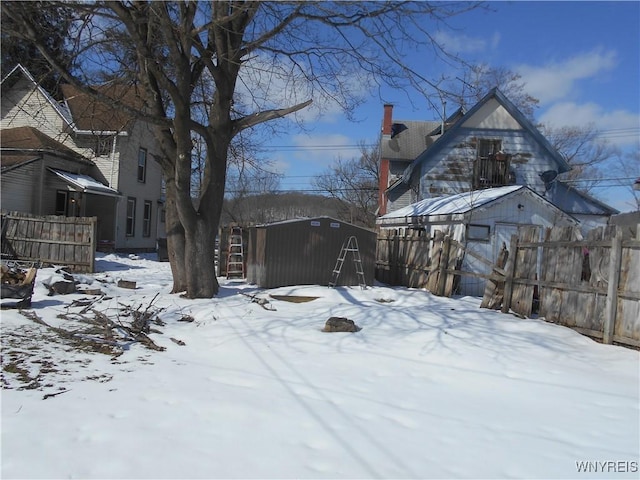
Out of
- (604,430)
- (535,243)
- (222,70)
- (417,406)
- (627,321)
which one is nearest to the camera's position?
(604,430)

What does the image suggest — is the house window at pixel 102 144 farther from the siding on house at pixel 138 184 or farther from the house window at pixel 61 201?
Result: the house window at pixel 61 201

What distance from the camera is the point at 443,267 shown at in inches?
518

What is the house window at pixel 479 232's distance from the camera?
48.5ft

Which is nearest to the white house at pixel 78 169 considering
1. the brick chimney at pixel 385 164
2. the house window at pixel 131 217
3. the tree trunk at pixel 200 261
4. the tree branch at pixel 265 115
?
the house window at pixel 131 217

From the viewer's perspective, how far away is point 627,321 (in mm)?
6973

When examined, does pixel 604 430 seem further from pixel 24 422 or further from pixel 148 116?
pixel 148 116

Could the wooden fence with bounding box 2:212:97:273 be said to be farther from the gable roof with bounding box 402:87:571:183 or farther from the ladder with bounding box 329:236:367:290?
the gable roof with bounding box 402:87:571:183

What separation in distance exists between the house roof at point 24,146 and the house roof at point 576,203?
21562 mm

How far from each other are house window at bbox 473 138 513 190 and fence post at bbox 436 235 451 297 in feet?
32.4

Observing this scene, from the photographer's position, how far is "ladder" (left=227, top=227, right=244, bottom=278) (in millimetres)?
16125

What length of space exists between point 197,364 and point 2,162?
1884cm

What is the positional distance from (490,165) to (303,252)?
12.2m

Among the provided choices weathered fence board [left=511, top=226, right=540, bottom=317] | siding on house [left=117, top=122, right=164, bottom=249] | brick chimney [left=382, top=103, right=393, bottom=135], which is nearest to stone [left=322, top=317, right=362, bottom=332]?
weathered fence board [left=511, top=226, right=540, bottom=317]

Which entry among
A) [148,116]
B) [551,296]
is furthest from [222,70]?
[551,296]
